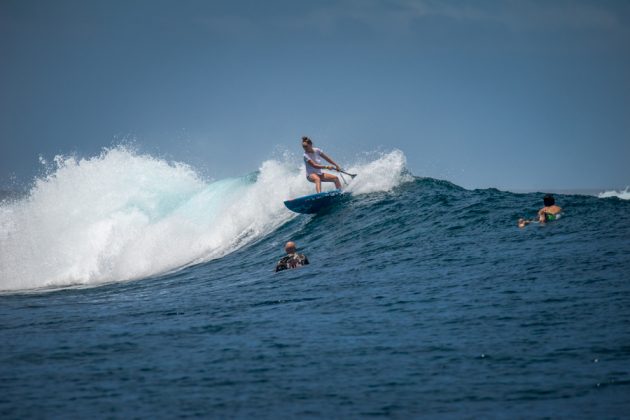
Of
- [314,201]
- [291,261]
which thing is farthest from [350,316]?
[314,201]

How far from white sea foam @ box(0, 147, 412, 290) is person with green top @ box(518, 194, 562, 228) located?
7258 mm

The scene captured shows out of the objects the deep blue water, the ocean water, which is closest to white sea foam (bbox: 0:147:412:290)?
the ocean water

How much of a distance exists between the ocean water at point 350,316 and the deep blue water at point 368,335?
0.11 ft

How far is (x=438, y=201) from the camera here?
19.6m

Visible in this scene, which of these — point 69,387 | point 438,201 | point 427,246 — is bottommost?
point 69,387

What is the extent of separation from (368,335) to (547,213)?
8119 millimetres

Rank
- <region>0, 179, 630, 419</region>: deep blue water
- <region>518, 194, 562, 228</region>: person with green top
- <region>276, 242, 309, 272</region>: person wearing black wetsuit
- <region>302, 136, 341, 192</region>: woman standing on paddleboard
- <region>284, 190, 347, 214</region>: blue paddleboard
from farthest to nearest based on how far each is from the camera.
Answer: <region>284, 190, 347, 214</region>: blue paddleboard
<region>302, 136, 341, 192</region>: woman standing on paddleboard
<region>518, 194, 562, 228</region>: person with green top
<region>276, 242, 309, 272</region>: person wearing black wetsuit
<region>0, 179, 630, 419</region>: deep blue water

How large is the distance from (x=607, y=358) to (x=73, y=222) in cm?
2156

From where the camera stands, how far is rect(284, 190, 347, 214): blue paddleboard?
808 inches

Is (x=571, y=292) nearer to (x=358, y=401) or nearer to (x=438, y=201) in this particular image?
(x=358, y=401)

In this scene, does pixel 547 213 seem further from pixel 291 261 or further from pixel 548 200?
pixel 291 261

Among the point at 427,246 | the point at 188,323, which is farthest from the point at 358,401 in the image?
the point at 427,246

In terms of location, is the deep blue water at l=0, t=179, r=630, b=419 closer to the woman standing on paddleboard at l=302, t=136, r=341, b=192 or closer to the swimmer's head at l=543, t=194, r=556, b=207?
the swimmer's head at l=543, t=194, r=556, b=207

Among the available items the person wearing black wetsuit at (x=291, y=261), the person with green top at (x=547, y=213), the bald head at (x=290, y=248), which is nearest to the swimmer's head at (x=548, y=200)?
the person with green top at (x=547, y=213)
